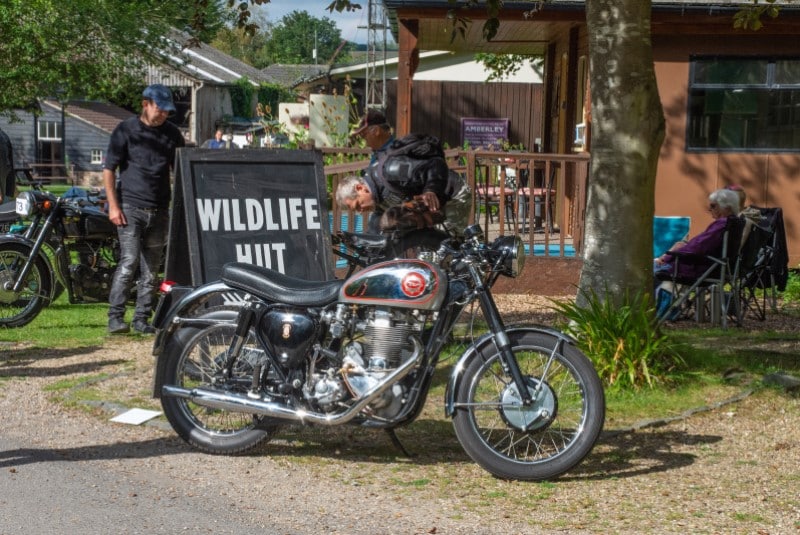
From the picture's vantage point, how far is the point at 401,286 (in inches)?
216

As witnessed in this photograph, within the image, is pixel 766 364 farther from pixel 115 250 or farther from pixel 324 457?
pixel 115 250

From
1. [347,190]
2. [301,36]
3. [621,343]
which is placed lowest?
[621,343]

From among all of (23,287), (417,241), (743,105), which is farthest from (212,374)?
(743,105)

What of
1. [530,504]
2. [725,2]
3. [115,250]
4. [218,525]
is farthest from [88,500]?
Result: [725,2]

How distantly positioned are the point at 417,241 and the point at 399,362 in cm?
204

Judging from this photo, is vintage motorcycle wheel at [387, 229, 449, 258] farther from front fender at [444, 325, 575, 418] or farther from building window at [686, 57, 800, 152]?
building window at [686, 57, 800, 152]

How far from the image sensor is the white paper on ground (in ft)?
21.6

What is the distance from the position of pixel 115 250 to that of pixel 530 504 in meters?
6.21

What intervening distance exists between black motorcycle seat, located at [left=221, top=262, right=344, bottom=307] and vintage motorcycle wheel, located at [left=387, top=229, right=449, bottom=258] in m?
1.64

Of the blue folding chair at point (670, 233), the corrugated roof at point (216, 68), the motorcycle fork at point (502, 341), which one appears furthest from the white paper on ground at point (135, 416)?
the corrugated roof at point (216, 68)

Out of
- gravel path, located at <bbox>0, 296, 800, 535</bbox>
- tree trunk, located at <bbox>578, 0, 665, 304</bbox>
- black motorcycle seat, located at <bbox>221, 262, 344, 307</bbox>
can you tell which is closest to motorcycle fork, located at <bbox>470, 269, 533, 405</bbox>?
gravel path, located at <bbox>0, 296, 800, 535</bbox>

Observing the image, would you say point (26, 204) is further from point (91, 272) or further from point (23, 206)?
point (91, 272)

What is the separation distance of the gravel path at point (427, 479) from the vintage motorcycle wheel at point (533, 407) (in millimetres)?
115

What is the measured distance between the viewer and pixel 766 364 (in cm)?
827
